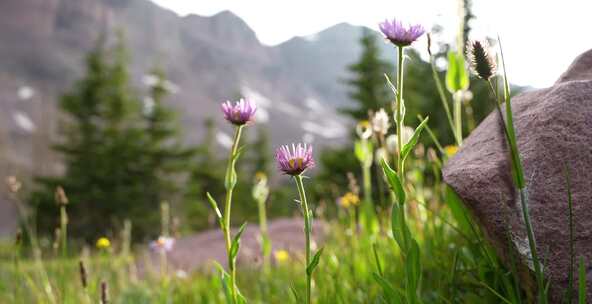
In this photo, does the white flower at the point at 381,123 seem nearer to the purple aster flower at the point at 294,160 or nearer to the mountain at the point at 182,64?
the purple aster flower at the point at 294,160

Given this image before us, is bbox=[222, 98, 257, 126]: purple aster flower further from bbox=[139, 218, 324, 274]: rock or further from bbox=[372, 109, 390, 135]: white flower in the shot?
bbox=[139, 218, 324, 274]: rock

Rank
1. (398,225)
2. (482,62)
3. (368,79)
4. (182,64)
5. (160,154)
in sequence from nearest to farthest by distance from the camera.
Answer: (482,62), (398,225), (368,79), (160,154), (182,64)

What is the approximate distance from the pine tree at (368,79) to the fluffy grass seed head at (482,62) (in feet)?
42.8

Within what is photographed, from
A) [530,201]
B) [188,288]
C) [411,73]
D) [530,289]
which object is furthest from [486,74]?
[411,73]

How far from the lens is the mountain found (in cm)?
7081

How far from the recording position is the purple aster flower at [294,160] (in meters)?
1.03

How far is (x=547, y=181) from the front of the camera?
124 cm

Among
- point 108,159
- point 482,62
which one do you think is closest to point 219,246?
point 482,62

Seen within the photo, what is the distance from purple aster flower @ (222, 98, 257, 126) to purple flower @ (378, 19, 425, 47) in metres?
0.35

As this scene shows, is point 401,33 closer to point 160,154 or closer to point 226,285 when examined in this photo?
point 226,285

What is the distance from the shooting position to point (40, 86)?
71312mm

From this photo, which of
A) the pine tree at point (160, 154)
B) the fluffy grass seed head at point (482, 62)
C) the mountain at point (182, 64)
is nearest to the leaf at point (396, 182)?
the fluffy grass seed head at point (482, 62)

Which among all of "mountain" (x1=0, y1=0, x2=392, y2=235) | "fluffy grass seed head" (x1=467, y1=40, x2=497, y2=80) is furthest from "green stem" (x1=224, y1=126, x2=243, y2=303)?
"mountain" (x1=0, y1=0, x2=392, y2=235)

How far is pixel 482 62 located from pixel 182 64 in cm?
9609
